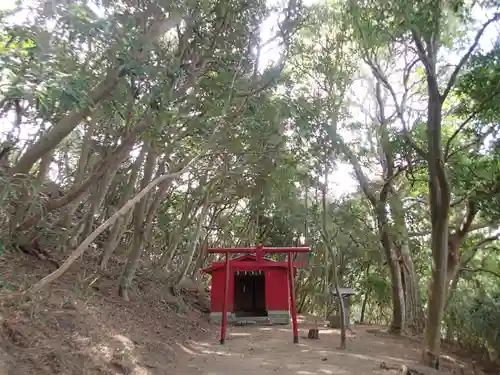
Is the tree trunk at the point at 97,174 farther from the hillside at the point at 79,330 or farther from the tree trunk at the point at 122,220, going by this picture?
the tree trunk at the point at 122,220

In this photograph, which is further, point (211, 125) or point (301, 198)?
point (301, 198)

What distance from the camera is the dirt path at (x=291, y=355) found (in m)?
7.46

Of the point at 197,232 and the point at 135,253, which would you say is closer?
the point at 135,253

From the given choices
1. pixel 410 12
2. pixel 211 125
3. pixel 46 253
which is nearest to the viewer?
pixel 410 12

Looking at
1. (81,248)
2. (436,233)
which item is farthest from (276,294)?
(81,248)

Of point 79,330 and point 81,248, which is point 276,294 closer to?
point 79,330

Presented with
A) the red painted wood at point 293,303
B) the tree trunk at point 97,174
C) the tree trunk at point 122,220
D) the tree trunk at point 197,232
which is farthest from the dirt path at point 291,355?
the tree trunk at point 97,174

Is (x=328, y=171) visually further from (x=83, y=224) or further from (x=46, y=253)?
(x=46, y=253)

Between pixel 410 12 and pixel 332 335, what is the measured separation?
27.4ft

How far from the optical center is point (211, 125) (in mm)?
8422

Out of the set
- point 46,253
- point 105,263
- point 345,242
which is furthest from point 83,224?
point 345,242

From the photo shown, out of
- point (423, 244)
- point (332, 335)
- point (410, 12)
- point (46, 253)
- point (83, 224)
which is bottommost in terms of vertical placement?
point (332, 335)

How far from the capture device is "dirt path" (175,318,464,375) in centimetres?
746

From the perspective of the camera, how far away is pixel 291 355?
8.82 metres
